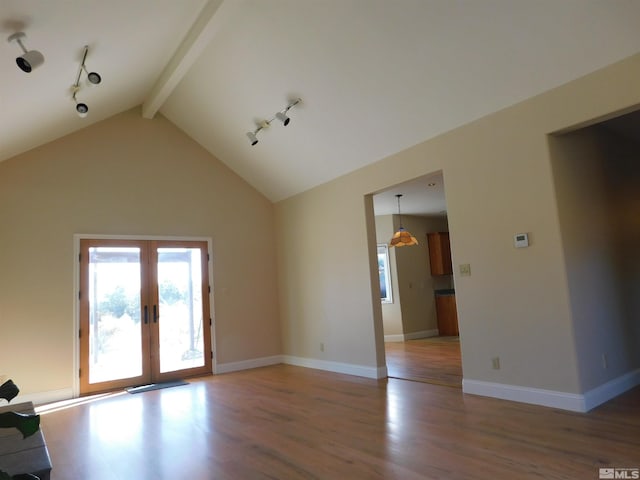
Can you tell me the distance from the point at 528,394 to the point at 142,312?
16.1 ft

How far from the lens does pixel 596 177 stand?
4.24 metres

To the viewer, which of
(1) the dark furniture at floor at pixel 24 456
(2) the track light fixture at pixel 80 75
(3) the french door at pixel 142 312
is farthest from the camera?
(3) the french door at pixel 142 312

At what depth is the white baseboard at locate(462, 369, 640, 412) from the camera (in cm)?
354

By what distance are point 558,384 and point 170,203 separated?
5413mm

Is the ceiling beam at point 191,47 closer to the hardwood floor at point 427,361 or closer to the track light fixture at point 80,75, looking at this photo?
the track light fixture at point 80,75

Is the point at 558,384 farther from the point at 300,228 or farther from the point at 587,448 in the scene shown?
the point at 300,228

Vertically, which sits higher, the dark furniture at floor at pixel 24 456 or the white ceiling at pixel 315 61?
the white ceiling at pixel 315 61

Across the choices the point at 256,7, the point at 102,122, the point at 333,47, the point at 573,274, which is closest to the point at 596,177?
the point at 573,274

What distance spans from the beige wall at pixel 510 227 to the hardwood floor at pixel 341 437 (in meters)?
Result: 0.49

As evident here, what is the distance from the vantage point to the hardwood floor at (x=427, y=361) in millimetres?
5152

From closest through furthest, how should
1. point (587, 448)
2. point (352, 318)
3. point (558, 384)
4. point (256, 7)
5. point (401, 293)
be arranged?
point (587, 448)
point (558, 384)
point (256, 7)
point (352, 318)
point (401, 293)

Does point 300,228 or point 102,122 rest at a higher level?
point 102,122

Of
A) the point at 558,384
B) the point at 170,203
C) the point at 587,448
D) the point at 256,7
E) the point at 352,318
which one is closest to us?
the point at 587,448

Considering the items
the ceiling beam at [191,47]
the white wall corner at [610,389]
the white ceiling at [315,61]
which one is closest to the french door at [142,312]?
the white ceiling at [315,61]
